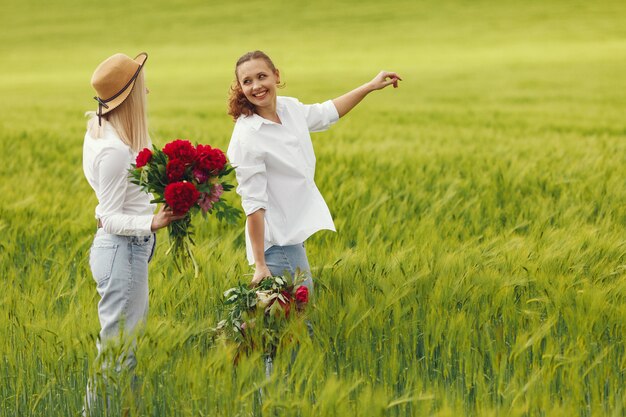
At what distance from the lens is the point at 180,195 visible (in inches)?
119

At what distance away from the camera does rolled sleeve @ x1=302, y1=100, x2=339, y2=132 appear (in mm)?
3867

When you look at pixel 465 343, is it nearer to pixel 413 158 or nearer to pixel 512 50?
pixel 413 158

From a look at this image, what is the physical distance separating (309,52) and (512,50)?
6.90 m

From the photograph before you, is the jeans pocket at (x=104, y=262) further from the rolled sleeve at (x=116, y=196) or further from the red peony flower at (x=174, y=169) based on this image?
the red peony flower at (x=174, y=169)

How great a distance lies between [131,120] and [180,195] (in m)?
0.43

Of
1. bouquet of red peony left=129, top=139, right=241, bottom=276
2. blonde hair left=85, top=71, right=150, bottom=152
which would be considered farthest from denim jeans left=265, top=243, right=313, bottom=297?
blonde hair left=85, top=71, right=150, bottom=152

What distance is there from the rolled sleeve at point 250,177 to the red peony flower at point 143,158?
0.47 meters

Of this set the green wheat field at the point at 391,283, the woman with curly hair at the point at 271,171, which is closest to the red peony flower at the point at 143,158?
the woman with curly hair at the point at 271,171

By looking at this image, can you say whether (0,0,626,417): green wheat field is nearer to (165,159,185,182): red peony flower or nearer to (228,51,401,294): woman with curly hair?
(228,51,401,294): woman with curly hair

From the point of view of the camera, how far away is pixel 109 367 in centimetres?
293

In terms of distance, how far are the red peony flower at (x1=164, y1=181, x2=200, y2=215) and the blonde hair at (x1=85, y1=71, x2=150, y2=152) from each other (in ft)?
0.97

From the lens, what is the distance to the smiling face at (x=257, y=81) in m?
3.49

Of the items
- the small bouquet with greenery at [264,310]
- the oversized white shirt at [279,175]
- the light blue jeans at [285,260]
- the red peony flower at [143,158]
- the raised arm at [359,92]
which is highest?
the raised arm at [359,92]

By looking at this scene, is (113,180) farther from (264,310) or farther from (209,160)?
(264,310)
